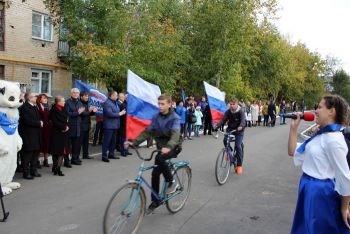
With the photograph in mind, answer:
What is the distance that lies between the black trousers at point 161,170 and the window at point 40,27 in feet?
68.8

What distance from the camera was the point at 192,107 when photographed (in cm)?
1784

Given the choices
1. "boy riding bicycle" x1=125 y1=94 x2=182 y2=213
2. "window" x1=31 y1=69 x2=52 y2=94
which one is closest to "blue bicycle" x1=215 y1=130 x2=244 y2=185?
"boy riding bicycle" x1=125 y1=94 x2=182 y2=213

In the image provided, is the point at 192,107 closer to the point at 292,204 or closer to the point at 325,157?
the point at 292,204

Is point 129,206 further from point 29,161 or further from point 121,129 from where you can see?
point 121,129

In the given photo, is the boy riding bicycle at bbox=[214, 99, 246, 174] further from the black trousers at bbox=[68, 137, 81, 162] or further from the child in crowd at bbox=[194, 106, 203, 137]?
the child in crowd at bbox=[194, 106, 203, 137]

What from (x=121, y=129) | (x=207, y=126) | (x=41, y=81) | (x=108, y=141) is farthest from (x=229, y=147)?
(x=41, y=81)

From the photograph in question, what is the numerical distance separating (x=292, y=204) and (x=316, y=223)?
3.97 meters

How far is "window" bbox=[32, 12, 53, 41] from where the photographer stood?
24.3 metres

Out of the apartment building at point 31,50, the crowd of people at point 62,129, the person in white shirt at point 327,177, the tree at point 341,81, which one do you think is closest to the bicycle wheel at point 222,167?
the crowd of people at point 62,129

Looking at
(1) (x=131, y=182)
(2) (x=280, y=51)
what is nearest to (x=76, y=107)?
(1) (x=131, y=182)

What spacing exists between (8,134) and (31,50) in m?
18.2

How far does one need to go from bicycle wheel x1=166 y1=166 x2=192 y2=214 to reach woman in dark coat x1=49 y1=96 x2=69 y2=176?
11.2ft

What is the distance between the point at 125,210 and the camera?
189 inches

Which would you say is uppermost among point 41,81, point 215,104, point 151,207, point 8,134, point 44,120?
point 41,81
